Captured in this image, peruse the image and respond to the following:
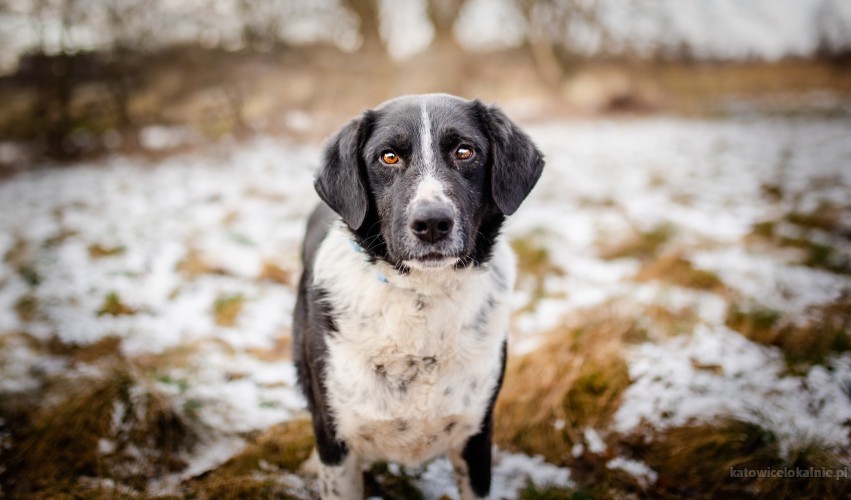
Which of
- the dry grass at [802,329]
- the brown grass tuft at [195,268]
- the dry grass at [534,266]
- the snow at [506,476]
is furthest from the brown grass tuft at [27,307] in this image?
the dry grass at [802,329]

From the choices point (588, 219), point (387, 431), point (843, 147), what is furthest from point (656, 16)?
point (387, 431)

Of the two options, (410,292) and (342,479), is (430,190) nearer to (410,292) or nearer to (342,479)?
(410,292)

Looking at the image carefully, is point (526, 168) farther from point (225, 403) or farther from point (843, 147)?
point (843, 147)

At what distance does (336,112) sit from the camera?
11.6 meters

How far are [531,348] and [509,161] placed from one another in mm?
1898

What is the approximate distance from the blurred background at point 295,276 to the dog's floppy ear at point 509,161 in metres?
1.58

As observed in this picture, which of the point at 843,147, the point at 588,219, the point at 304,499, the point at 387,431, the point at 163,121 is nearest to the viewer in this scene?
the point at 387,431

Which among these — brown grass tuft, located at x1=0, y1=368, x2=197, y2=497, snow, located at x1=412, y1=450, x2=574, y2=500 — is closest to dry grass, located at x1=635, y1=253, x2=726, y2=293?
snow, located at x1=412, y1=450, x2=574, y2=500

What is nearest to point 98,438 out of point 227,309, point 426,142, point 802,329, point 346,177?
point 227,309

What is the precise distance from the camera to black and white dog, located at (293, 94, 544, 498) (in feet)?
6.97

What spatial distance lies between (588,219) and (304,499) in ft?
15.5

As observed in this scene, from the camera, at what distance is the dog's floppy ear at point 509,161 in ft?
7.23

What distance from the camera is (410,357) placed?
215 cm

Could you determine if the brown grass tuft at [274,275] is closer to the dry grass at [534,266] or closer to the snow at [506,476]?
the dry grass at [534,266]
